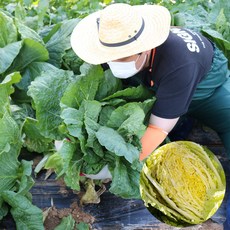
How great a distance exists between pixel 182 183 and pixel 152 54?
37.2 inches

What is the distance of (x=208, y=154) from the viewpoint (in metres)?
2.54

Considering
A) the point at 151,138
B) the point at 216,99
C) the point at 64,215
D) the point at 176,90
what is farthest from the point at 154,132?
the point at 64,215

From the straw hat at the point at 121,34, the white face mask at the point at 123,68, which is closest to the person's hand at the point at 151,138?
the white face mask at the point at 123,68

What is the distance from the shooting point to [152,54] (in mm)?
1896

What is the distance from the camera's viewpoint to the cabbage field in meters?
1.85

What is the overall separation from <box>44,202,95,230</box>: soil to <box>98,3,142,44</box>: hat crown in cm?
86

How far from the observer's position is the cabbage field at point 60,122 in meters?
1.85

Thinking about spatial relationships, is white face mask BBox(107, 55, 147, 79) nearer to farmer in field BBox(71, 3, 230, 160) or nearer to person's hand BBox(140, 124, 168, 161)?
farmer in field BBox(71, 3, 230, 160)

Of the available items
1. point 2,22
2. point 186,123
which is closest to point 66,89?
point 2,22

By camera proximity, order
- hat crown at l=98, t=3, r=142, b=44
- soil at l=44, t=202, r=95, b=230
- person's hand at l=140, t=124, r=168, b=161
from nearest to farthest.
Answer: hat crown at l=98, t=3, r=142, b=44 < person's hand at l=140, t=124, r=168, b=161 < soil at l=44, t=202, r=95, b=230

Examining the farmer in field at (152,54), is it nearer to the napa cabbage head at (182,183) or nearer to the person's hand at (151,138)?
the person's hand at (151,138)

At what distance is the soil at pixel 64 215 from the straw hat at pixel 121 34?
2.49ft

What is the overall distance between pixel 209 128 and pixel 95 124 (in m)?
0.99

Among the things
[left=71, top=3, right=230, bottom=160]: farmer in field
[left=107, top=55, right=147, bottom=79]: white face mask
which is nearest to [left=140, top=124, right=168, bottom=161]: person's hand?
[left=71, top=3, right=230, bottom=160]: farmer in field
